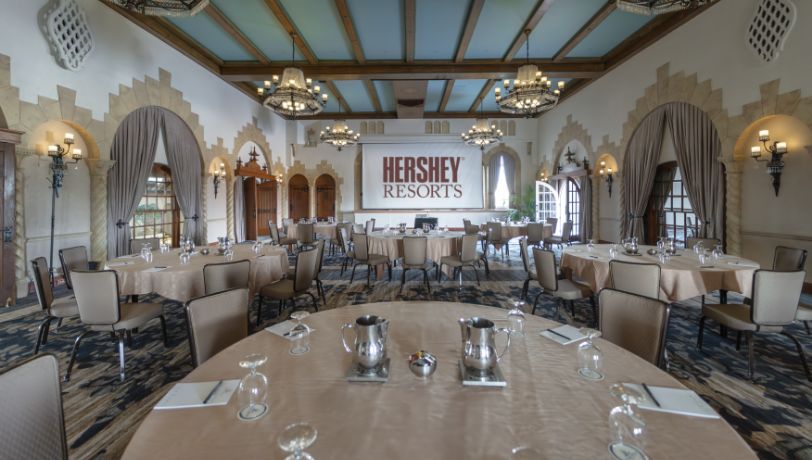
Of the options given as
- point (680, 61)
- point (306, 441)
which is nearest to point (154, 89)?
point (306, 441)

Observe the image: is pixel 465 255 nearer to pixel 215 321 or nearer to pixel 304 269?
pixel 304 269

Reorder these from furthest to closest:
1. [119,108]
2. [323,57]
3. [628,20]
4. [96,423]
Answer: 1. [323,57]
2. [628,20]
3. [119,108]
4. [96,423]

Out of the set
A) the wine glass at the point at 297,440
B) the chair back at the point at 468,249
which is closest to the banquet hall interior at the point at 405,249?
the wine glass at the point at 297,440

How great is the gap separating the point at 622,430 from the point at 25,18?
7510 mm

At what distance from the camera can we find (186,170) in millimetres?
7422

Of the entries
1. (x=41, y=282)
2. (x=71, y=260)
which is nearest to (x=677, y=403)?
(x=41, y=282)

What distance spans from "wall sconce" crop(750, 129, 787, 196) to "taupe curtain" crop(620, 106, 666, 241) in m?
1.96

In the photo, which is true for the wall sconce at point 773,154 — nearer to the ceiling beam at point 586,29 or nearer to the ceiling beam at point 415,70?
the ceiling beam at point 586,29

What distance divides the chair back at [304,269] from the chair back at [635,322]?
9.44 ft

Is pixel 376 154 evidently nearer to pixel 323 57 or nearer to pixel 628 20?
pixel 323 57

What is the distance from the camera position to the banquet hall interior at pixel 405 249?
946mm

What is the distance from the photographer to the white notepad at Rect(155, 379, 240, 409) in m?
0.95

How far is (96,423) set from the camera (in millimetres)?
2107

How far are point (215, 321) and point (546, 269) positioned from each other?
319 cm
